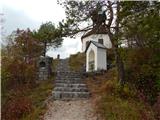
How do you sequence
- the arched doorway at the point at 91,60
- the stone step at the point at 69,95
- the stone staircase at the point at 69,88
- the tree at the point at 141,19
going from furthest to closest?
the arched doorway at the point at 91,60 < the stone staircase at the point at 69,88 < the stone step at the point at 69,95 < the tree at the point at 141,19

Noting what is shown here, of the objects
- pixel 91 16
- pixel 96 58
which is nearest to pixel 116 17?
pixel 91 16

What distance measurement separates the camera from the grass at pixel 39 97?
13054 mm

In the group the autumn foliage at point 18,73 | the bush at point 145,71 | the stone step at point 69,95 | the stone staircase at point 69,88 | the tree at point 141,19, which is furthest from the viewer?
the bush at point 145,71

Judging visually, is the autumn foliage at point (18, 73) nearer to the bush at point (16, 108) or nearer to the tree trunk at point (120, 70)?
the bush at point (16, 108)

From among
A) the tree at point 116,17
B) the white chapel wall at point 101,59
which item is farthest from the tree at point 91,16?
the white chapel wall at point 101,59

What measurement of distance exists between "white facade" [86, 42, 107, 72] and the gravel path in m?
9.38

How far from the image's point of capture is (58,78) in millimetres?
19594

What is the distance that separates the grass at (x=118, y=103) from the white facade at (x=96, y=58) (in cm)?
567

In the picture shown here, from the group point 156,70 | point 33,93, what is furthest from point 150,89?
point 33,93

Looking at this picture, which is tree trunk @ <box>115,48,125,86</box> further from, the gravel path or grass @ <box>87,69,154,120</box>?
the gravel path

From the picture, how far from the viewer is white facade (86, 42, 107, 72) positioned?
24.7 metres

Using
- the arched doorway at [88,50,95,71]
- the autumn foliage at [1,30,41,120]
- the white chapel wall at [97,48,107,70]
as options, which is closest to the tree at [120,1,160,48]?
the autumn foliage at [1,30,41,120]

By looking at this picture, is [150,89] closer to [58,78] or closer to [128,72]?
[128,72]

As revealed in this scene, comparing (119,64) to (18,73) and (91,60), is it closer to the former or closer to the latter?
(18,73)
